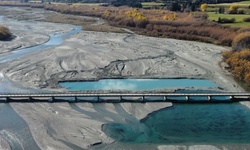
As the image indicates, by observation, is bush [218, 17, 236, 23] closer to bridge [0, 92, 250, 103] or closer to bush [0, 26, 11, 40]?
bridge [0, 92, 250, 103]

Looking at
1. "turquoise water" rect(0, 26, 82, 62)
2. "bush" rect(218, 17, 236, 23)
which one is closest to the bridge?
"turquoise water" rect(0, 26, 82, 62)

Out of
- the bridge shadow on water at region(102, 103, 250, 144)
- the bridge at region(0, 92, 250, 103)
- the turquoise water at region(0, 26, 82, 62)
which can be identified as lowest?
the bridge shadow on water at region(102, 103, 250, 144)

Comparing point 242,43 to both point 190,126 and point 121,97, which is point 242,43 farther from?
point 190,126

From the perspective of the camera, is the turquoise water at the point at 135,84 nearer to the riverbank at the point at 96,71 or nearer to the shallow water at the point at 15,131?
the riverbank at the point at 96,71

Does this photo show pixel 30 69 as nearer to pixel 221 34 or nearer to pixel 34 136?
pixel 34 136

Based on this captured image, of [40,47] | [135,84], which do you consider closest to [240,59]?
[135,84]

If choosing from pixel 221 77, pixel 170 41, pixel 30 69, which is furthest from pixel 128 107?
pixel 170 41
